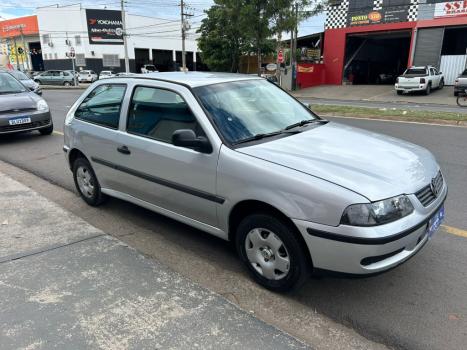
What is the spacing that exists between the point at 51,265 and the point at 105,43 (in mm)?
53865

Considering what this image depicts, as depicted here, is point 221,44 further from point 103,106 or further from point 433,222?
point 433,222

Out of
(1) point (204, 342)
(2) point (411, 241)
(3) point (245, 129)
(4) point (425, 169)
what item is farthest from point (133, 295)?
(4) point (425, 169)

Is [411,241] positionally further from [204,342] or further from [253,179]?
[204,342]

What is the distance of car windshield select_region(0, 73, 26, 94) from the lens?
9.38 meters

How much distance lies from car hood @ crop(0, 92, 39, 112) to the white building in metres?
43.5

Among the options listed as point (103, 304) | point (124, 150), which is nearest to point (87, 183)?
point (124, 150)

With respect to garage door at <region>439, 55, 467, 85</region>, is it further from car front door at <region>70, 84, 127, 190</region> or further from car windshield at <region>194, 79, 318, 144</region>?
car front door at <region>70, 84, 127, 190</region>

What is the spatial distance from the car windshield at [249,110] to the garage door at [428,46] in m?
26.2

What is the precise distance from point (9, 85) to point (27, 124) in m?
1.25

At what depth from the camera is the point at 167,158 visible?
3.64 m

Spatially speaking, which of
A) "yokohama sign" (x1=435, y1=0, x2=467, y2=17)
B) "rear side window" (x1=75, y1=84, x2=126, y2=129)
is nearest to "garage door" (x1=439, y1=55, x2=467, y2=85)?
"yokohama sign" (x1=435, y1=0, x2=467, y2=17)

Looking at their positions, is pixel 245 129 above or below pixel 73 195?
above

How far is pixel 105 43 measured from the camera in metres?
52.3

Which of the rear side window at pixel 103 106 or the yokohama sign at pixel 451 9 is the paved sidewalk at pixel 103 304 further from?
the yokohama sign at pixel 451 9
